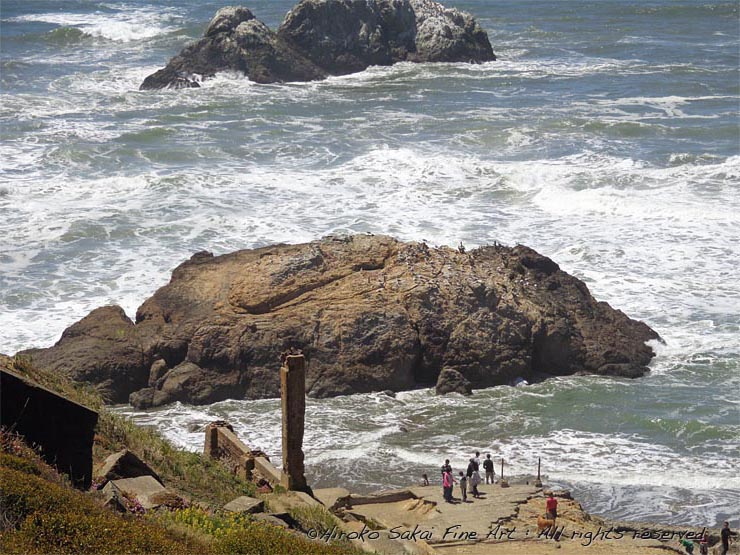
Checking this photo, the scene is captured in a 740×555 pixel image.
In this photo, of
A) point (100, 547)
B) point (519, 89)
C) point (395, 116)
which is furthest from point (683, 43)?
point (100, 547)

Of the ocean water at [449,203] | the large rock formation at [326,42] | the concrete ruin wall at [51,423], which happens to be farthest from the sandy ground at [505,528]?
the large rock formation at [326,42]

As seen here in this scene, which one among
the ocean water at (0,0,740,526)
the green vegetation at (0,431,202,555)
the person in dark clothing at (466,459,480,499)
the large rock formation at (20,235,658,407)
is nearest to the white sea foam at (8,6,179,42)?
the ocean water at (0,0,740,526)

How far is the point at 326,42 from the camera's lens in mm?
54656

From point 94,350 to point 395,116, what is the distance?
2444 centimetres

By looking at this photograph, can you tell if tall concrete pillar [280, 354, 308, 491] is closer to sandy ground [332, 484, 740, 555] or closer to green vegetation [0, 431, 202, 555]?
sandy ground [332, 484, 740, 555]

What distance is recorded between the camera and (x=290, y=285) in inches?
872

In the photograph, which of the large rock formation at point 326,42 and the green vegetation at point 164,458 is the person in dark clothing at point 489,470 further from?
the large rock formation at point 326,42

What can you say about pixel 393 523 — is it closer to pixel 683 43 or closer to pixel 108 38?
pixel 683 43

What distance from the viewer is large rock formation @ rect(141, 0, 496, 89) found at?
5225 centimetres

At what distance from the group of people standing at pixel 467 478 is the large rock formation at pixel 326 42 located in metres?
35.5

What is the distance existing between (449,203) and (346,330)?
1149 cm

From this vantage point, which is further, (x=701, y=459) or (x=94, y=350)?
(x=94, y=350)

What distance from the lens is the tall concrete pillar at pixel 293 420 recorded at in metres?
15.3

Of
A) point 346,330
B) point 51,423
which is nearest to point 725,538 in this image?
point 346,330
